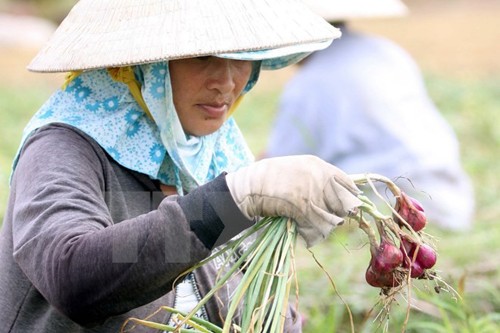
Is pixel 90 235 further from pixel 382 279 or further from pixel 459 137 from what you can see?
pixel 459 137

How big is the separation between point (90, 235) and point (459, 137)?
19.3 ft

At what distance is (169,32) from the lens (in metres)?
2.01

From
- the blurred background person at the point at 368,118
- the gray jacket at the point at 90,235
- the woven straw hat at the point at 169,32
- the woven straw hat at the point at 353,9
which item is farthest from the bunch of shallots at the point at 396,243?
the blurred background person at the point at 368,118

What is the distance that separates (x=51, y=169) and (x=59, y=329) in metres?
0.34

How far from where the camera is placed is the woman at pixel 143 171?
A: 1.77m

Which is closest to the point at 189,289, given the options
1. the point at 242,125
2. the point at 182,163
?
the point at 182,163

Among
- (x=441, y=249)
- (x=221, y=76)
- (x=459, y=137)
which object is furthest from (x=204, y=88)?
(x=459, y=137)

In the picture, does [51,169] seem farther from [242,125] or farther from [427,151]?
[242,125]

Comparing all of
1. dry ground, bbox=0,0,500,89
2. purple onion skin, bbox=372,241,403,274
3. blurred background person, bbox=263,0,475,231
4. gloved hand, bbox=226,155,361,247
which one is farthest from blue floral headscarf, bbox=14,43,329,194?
dry ground, bbox=0,0,500,89

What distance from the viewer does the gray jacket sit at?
5.77 feet

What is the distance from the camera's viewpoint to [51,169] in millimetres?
1928

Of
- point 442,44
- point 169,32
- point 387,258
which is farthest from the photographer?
point 442,44

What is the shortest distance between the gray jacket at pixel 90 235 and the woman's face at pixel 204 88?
234 millimetres

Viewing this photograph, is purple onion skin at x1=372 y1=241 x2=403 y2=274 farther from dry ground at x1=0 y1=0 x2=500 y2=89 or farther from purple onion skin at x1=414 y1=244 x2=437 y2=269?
dry ground at x1=0 y1=0 x2=500 y2=89
